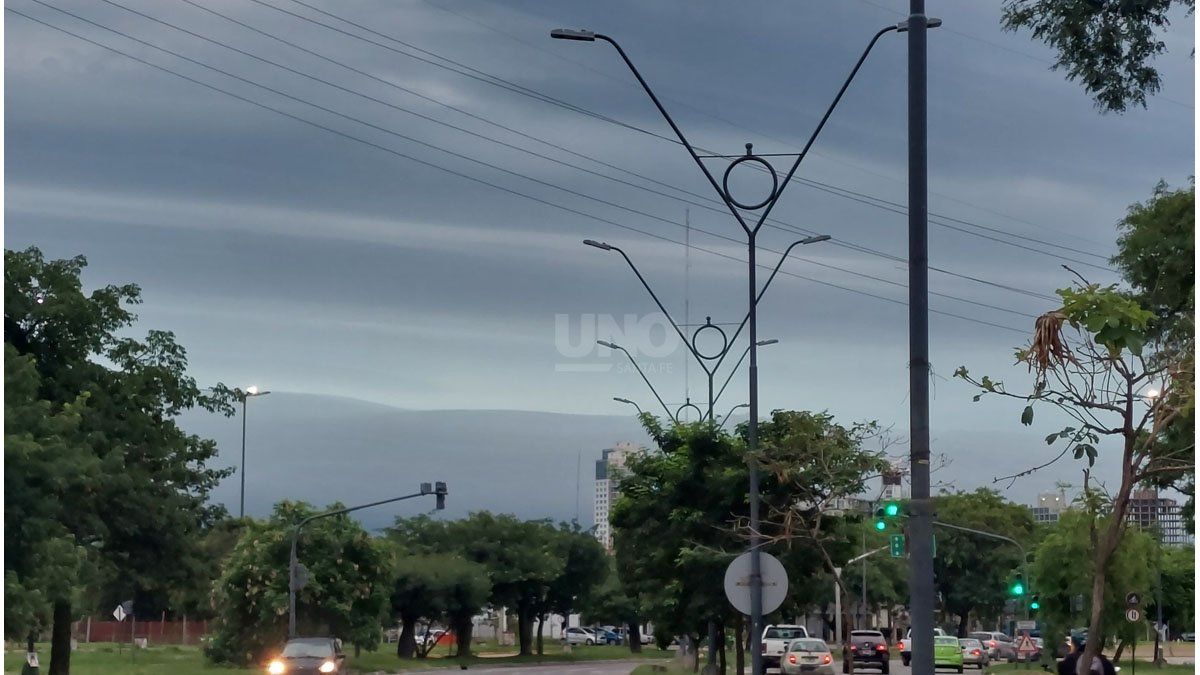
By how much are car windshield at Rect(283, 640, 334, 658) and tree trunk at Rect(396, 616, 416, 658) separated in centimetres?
4321

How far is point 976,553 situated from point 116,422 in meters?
69.6

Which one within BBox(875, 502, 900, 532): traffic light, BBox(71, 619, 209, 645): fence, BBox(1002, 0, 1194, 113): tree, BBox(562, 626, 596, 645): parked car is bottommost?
BBox(562, 626, 596, 645): parked car

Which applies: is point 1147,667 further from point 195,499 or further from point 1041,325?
point 1041,325

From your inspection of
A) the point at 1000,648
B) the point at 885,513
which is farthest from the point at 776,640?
the point at 885,513

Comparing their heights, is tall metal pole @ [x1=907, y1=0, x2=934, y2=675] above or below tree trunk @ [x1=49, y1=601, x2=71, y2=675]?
above

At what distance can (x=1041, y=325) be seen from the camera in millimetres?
12789

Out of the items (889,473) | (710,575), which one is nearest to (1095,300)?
(889,473)

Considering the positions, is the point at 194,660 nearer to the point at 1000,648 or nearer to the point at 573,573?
the point at 573,573

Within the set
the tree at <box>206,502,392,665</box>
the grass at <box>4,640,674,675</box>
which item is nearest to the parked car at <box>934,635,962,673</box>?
the grass at <box>4,640,674,675</box>

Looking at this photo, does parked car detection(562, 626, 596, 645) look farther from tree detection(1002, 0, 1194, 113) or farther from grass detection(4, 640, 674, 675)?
tree detection(1002, 0, 1194, 113)

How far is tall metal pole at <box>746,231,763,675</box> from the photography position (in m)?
25.1

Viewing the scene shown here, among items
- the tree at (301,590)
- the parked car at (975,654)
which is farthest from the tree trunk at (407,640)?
the parked car at (975,654)

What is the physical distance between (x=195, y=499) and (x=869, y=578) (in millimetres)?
64802

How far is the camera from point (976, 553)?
343 feet
